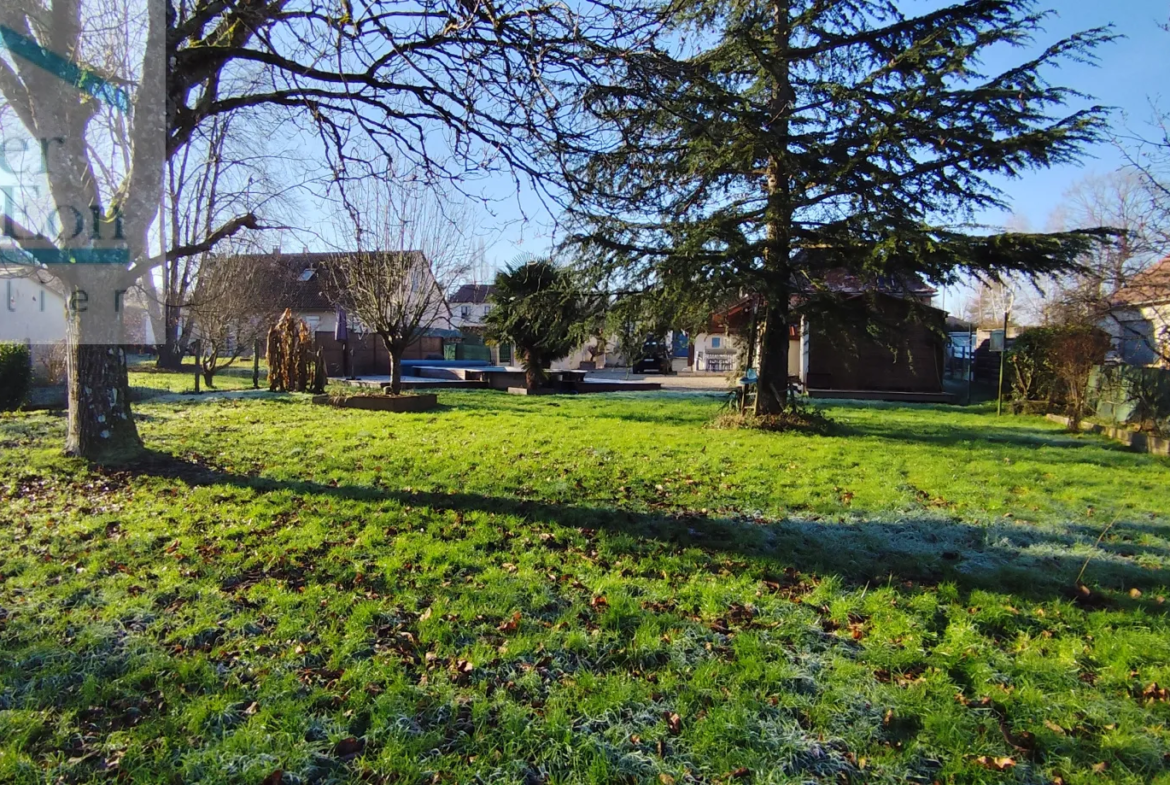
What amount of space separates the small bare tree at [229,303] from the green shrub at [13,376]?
351 centimetres

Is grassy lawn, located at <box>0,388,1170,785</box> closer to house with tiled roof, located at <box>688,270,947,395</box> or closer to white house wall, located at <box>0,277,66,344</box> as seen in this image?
house with tiled roof, located at <box>688,270,947,395</box>

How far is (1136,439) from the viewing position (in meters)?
9.21

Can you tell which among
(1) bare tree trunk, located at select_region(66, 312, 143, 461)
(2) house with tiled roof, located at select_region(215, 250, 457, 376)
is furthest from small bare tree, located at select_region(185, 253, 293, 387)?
(1) bare tree trunk, located at select_region(66, 312, 143, 461)

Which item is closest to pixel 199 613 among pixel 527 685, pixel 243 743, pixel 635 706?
pixel 243 743

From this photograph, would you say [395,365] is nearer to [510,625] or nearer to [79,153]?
[79,153]

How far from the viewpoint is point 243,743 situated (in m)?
2.36

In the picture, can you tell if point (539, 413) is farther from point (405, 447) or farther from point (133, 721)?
point (133, 721)

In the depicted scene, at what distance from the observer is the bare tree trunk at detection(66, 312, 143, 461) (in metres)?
6.32

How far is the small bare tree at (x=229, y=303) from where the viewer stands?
661 inches

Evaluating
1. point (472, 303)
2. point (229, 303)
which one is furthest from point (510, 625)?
point (472, 303)

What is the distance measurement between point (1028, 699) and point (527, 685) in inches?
93.7

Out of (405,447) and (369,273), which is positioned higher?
(369,273)

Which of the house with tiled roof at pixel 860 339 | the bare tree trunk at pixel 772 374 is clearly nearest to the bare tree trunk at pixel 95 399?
the house with tiled roof at pixel 860 339

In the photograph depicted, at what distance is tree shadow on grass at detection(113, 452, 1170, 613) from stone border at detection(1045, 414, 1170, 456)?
5.29m
